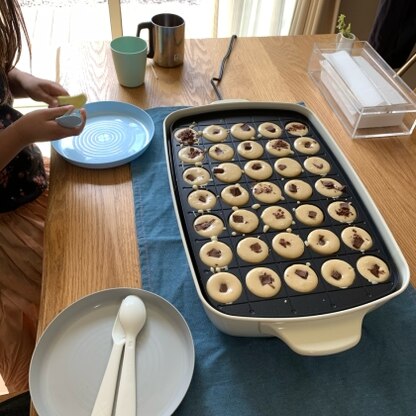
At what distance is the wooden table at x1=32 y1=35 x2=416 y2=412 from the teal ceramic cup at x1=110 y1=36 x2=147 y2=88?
26 millimetres

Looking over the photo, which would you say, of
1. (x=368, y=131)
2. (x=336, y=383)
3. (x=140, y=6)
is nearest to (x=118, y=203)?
(x=336, y=383)

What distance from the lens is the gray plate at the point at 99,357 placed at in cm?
51

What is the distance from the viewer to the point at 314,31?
193 centimetres

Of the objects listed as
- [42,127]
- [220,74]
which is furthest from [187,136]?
[220,74]

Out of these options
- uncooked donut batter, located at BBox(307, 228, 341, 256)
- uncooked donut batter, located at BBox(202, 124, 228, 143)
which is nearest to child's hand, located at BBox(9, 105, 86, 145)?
uncooked donut batter, located at BBox(202, 124, 228, 143)

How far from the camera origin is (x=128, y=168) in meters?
0.83

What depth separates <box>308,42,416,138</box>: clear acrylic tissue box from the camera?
2.99ft

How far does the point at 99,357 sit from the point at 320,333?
0.95ft

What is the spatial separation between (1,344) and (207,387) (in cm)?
54

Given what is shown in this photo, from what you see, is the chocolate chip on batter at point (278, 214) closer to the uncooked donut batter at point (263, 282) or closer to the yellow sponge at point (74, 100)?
the uncooked donut batter at point (263, 282)

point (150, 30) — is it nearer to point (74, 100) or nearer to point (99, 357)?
point (74, 100)

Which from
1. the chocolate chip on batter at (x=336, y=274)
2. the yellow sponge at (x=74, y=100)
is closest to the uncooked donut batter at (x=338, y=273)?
the chocolate chip on batter at (x=336, y=274)

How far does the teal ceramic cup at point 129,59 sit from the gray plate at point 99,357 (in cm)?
60

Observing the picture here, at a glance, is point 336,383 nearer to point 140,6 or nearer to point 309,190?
point 309,190
